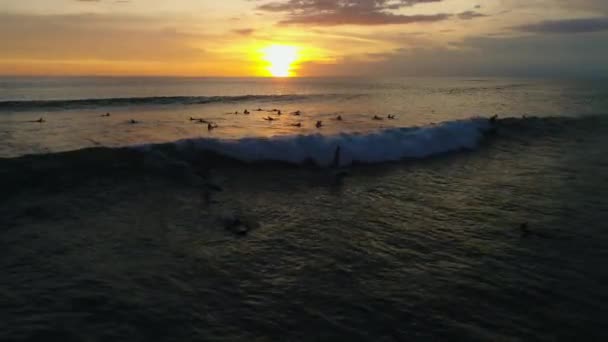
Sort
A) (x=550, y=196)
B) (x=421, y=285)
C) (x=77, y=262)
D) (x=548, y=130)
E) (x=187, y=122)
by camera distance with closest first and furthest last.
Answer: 1. (x=421, y=285)
2. (x=77, y=262)
3. (x=550, y=196)
4. (x=548, y=130)
5. (x=187, y=122)

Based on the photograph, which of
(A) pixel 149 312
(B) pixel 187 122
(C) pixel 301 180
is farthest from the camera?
(B) pixel 187 122

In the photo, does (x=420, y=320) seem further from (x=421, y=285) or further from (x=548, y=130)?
(x=548, y=130)

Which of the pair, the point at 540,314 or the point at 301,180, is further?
the point at 301,180

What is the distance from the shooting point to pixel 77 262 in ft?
31.2

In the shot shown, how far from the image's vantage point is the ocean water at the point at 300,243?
24.4 feet

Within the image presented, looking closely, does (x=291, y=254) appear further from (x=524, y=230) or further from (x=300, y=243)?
(x=524, y=230)

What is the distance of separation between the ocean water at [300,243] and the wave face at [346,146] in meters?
0.11

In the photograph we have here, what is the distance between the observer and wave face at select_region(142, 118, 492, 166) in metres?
19.9

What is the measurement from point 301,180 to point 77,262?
948 centimetres

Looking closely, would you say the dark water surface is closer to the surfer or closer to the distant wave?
the surfer

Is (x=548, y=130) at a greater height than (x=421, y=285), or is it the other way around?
(x=548, y=130)

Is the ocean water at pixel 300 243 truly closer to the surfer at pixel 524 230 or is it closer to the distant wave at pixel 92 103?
the surfer at pixel 524 230

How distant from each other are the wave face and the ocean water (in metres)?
0.11

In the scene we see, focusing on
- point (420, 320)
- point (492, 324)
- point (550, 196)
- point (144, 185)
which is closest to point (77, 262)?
point (144, 185)
